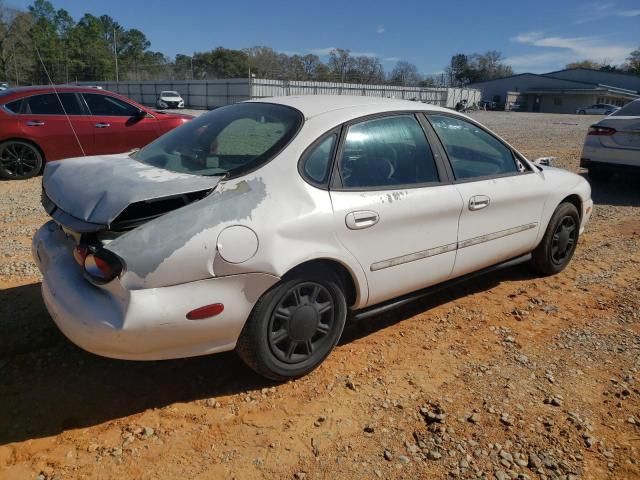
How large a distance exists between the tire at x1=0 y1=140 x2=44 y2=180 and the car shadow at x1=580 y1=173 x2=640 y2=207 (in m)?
8.88

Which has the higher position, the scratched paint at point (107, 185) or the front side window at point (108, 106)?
the front side window at point (108, 106)

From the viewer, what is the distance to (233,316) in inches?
99.0

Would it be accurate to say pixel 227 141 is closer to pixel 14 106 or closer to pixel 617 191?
pixel 14 106

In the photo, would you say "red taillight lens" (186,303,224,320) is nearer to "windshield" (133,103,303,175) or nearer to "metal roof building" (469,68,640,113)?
"windshield" (133,103,303,175)

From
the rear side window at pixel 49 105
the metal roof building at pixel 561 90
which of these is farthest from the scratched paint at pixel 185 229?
the metal roof building at pixel 561 90

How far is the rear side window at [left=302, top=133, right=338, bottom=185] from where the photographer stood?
2.82 m

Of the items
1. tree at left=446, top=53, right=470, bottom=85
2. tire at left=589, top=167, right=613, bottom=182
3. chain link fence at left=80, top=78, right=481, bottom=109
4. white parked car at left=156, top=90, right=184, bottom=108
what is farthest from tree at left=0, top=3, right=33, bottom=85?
tree at left=446, top=53, right=470, bottom=85

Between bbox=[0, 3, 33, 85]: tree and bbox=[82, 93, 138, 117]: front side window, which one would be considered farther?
bbox=[0, 3, 33, 85]: tree

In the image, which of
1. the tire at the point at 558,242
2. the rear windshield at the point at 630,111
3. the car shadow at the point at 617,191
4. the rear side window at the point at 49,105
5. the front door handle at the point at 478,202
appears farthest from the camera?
the rear windshield at the point at 630,111

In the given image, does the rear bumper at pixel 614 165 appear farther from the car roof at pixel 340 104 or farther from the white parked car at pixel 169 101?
the white parked car at pixel 169 101

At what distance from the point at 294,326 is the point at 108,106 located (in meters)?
7.31

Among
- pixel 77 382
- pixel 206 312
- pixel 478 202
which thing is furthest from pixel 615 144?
pixel 77 382

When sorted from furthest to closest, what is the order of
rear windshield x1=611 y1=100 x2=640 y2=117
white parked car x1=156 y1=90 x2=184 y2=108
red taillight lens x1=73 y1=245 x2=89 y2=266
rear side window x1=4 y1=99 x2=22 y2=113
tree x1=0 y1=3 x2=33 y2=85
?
tree x1=0 y1=3 x2=33 y2=85 → white parked car x1=156 y1=90 x2=184 y2=108 → rear windshield x1=611 y1=100 x2=640 y2=117 → rear side window x1=4 y1=99 x2=22 y2=113 → red taillight lens x1=73 y1=245 x2=89 y2=266

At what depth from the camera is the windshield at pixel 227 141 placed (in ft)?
9.45
